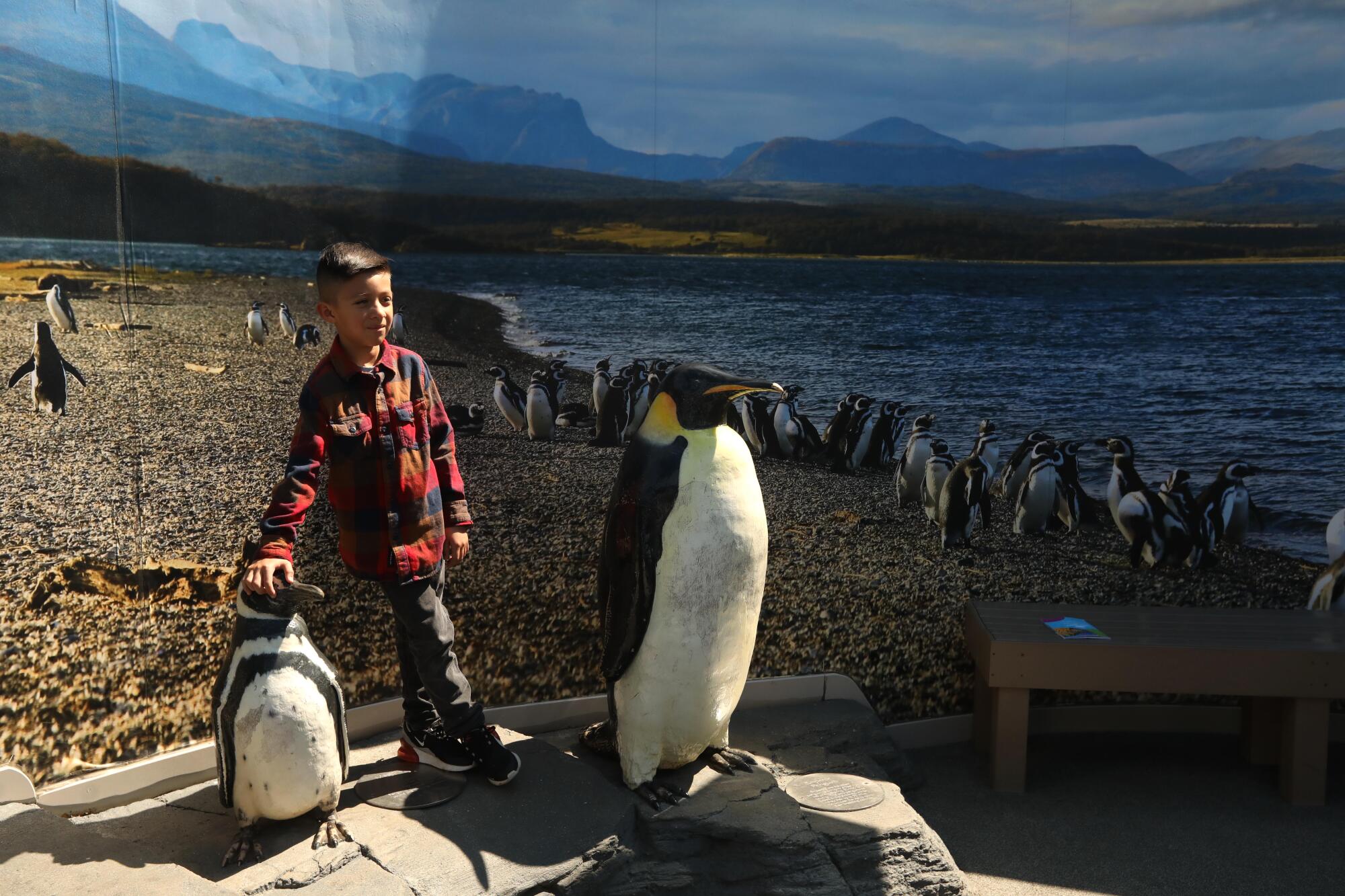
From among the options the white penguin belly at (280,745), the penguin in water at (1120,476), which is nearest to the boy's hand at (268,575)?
the white penguin belly at (280,745)

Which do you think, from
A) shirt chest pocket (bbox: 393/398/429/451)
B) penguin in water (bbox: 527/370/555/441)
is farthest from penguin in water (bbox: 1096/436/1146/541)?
shirt chest pocket (bbox: 393/398/429/451)

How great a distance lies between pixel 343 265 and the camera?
2.36 metres

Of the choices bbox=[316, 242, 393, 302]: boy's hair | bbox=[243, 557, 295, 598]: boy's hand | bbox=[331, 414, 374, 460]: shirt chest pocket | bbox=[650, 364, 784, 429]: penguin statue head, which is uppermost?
bbox=[316, 242, 393, 302]: boy's hair

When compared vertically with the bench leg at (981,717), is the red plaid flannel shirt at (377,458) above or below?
above

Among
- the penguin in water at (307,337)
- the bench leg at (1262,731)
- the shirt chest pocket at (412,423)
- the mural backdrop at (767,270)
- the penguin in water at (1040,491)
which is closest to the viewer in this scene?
the shirt chest pocket at (412,423)

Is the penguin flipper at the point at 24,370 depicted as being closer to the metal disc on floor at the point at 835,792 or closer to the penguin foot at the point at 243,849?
the penguin foot at the point at 243,849

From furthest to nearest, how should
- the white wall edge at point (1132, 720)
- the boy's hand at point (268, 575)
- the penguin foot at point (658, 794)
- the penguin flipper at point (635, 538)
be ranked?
the white wall edge at point (1132, 720) < the penguin foot at point (658, 794) < the penguin flipper at point (635, 538) < the boy's hand at point (268, 575)

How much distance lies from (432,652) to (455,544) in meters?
0.28

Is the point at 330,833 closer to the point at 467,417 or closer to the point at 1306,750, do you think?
the point at 467,417

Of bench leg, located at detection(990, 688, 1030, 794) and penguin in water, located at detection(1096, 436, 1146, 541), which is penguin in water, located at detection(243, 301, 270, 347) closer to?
bench leg, located at detection(990, 688, 1030, 794)

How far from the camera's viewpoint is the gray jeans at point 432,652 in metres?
2.62

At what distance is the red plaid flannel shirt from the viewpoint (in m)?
2.42

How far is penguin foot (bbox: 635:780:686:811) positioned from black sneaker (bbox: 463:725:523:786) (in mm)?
359

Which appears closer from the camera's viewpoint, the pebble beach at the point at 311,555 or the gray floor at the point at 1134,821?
the pebble beach at the point at 311,555
